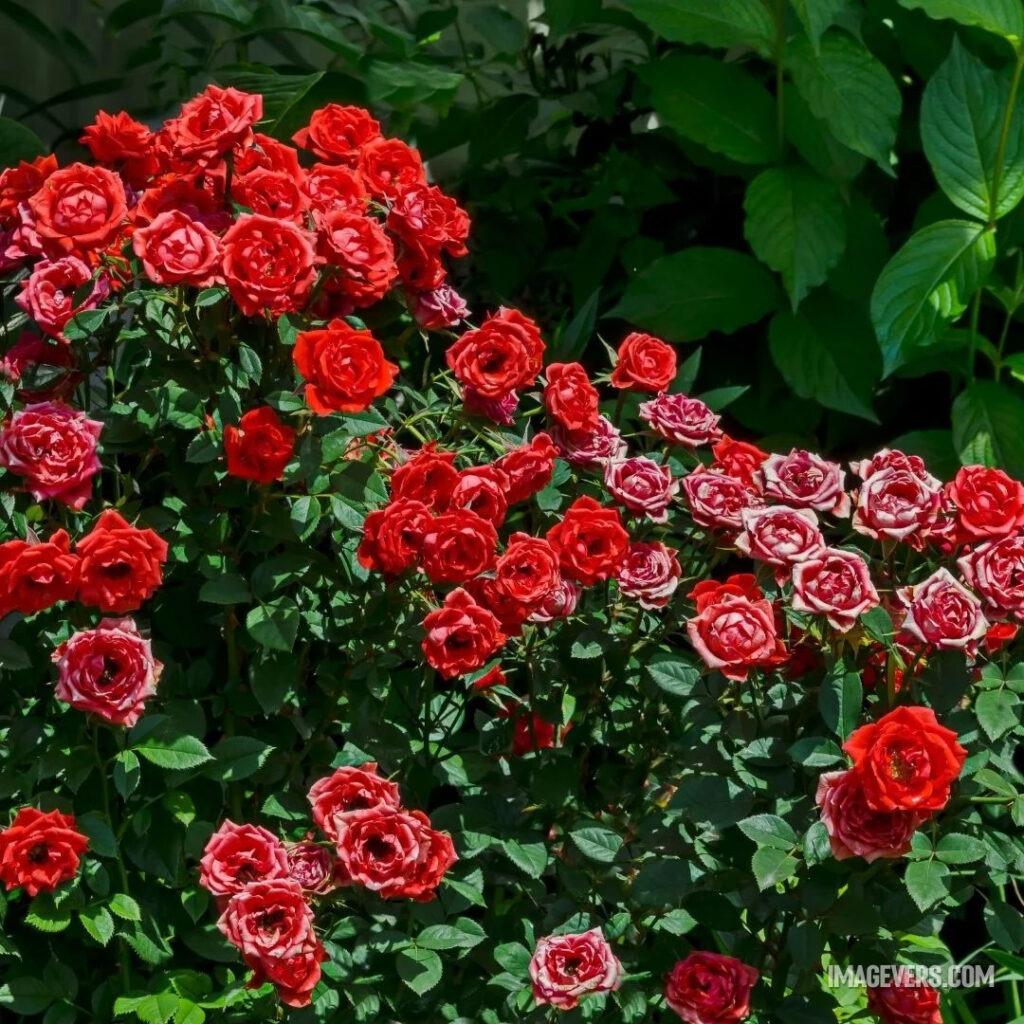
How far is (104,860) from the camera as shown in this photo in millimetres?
1523

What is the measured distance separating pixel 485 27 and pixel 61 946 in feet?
5.59

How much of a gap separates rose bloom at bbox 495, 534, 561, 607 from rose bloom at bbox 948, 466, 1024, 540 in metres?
0.39

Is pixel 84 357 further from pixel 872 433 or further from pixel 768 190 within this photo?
pixel 872 433

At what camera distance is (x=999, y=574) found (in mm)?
1382

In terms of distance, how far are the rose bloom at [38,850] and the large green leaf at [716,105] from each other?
4.53 feet

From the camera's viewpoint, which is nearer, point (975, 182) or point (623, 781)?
point (623, 781)

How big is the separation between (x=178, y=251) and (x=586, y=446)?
48cm

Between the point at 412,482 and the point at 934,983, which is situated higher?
the point at 412,482

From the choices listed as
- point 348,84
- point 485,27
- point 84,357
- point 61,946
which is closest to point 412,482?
point 84,357

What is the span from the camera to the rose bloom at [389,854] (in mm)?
1282

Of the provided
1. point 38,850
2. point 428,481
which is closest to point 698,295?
point 428,481

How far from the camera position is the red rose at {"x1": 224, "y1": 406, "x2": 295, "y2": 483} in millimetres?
1421

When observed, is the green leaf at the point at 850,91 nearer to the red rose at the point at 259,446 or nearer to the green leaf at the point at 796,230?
the green leaf at the point at 796,230

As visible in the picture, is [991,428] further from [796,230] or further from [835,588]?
[835,588]
